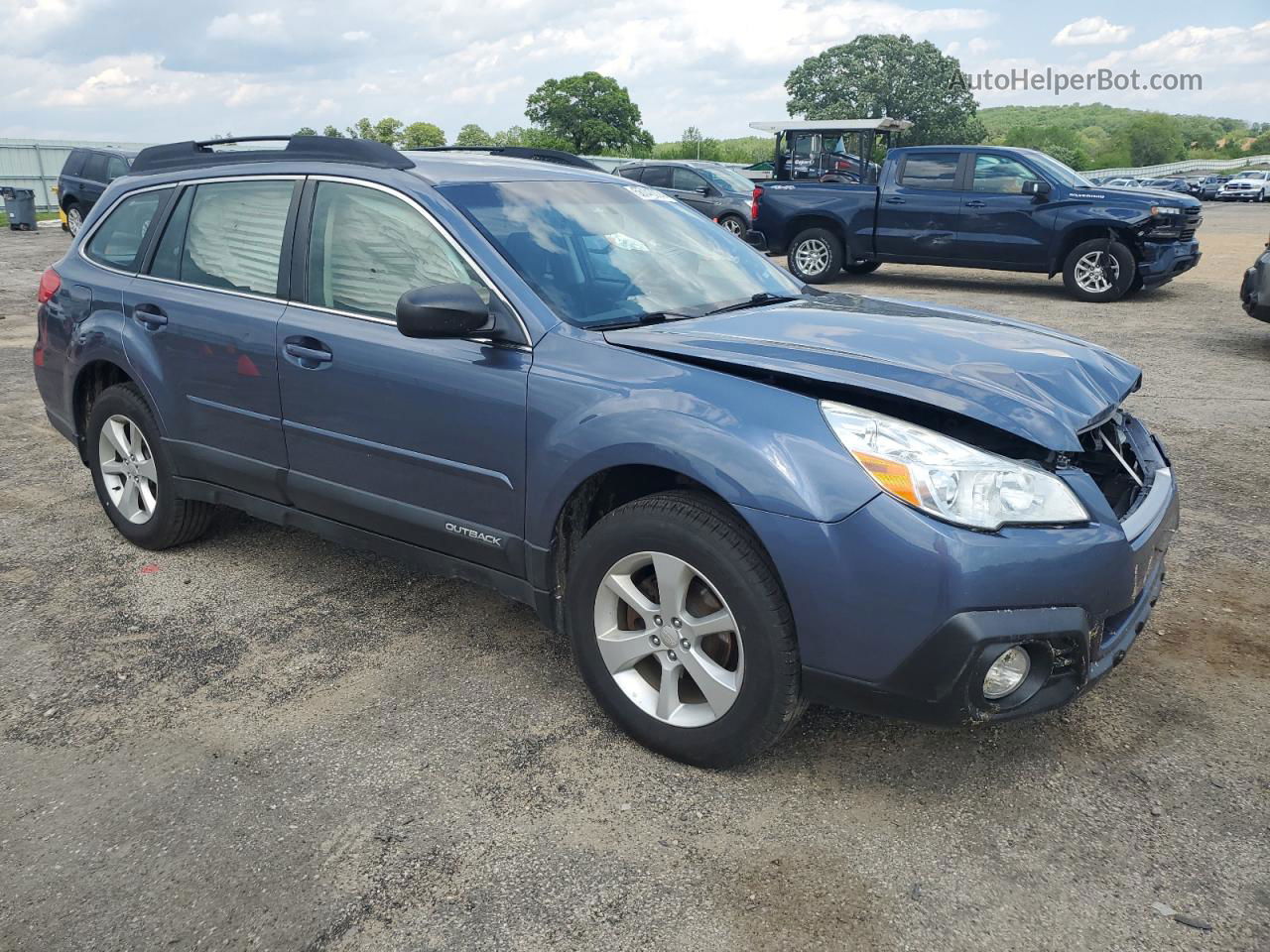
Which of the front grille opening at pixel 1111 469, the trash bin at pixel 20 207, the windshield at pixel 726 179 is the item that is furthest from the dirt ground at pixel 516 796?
the trash bin at pixel 20 207

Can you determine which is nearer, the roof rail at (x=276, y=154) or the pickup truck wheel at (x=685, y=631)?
the pickup truck wheel at (x=685, y=631)

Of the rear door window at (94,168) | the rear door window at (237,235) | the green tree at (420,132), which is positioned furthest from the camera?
the green tree at (420,132)

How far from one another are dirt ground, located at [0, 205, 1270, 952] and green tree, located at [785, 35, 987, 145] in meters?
89.6

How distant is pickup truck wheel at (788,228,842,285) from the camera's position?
14.1 m

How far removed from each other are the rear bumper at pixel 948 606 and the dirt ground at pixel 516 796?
376mm

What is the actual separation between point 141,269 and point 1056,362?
3.62 meters

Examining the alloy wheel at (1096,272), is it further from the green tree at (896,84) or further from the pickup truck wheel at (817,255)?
the green tree at (896,84)

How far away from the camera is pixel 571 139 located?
75.4m

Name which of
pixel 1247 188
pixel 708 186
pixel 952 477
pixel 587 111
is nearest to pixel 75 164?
pixel 708 186

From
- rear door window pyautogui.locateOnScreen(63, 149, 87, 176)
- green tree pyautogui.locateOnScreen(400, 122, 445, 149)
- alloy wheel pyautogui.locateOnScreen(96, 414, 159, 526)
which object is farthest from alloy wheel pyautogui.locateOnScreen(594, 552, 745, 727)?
green tree pyautogui.locateOnScreen(400, 122, 445, 149)

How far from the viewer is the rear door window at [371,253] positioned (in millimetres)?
3439

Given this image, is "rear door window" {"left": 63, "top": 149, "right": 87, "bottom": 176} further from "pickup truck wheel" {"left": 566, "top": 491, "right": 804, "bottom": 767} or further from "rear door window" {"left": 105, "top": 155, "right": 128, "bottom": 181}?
"pickup truck wheel" {"left": 566, "top": 491, "right": 804, "bottom": 767}

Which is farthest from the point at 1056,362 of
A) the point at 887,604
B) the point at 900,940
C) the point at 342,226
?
the point at 342,226

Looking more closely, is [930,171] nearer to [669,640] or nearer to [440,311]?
[440,311]
